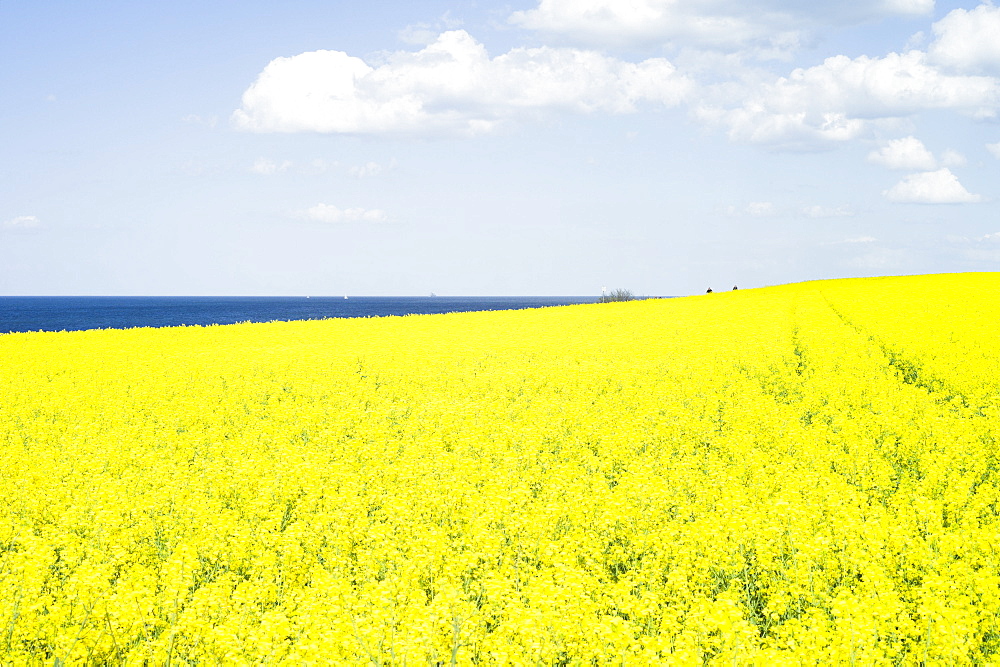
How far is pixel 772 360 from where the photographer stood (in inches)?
989

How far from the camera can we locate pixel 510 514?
37.8 ft

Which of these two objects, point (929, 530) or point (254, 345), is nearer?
point (929, 530)

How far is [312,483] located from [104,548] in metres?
3.47

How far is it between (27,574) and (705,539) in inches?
353

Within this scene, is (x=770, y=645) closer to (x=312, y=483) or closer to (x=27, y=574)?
(x=312, y=483)

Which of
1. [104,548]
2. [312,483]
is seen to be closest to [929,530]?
[312,483]

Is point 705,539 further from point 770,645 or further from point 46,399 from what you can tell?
point 46,399

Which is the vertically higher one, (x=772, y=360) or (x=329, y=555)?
(x=772, y=360)

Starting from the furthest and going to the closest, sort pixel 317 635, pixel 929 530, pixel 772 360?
pixel 772 360
pixel 929 530
pixel 317 635

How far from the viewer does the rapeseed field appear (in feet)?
26.4

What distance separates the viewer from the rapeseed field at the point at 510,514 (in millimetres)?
8039

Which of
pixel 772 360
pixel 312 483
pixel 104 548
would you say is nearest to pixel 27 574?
pixel 104 548

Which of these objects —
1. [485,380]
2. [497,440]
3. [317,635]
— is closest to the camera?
[317,635]

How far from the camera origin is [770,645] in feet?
26.1
